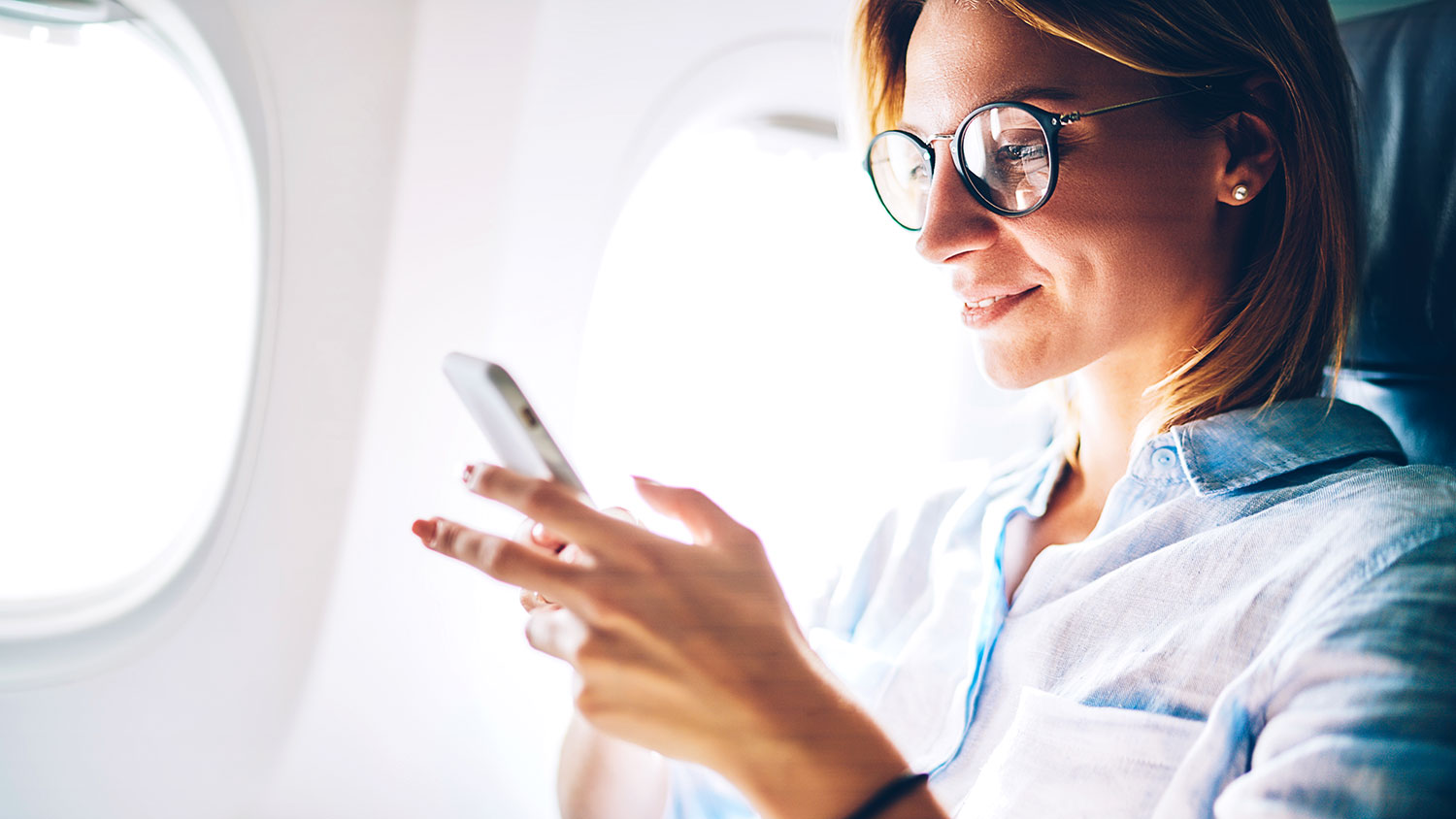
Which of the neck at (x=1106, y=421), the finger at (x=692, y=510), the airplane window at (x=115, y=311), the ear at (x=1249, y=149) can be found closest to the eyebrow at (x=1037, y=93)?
the ear at (x=1249, y=149)

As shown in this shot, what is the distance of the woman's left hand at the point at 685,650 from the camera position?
1.79ft

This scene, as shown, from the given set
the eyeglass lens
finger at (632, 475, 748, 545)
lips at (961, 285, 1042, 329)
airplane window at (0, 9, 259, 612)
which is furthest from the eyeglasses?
airplane window at (0, 9, 259, 612)

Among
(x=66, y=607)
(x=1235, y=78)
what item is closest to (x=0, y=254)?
(x=66, y=607)

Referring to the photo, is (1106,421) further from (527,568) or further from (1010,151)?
(527,568)

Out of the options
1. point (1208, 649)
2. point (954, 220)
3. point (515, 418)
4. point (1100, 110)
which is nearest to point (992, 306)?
point (954, 220)

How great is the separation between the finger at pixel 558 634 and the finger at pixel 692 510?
0.10m

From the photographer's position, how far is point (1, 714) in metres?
1.22

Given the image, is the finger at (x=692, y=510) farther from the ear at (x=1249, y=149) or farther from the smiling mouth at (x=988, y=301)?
the ear at (x=1249, y=149)

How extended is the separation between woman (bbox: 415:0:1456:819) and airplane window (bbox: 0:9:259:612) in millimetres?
818

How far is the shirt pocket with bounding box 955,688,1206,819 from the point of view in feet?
2.37

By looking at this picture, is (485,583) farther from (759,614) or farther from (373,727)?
(759,614)

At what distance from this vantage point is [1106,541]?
87 centimetres

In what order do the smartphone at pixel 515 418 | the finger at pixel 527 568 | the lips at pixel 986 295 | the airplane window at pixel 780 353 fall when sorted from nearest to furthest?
1. the finger at pixel 527 568
2. the smartphone at pixel 515 418
3. the lips at pixel 986 295
4. the airplane window at pixel 780 353

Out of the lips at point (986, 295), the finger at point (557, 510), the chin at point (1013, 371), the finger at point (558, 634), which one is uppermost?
the lips at point (986, 295)
